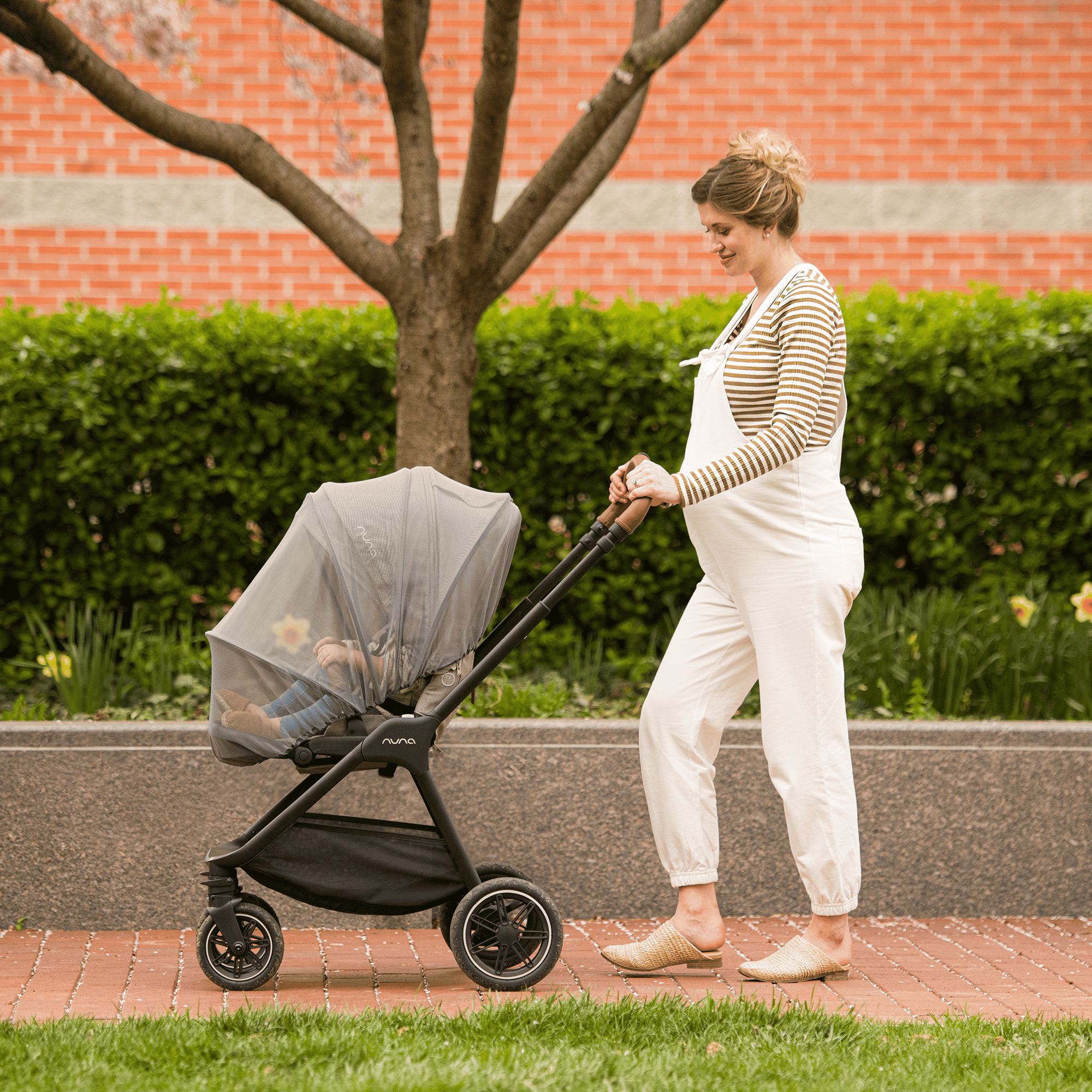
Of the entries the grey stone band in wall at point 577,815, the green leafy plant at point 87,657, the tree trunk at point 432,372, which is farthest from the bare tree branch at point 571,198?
the green leafy plant at point 87,657

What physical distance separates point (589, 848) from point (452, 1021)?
1292 millimetres

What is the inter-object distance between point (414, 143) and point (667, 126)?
11.3 ft

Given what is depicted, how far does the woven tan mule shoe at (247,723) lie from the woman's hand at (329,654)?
0.64 feet

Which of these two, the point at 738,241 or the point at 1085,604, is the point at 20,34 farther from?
the point at 1085,604

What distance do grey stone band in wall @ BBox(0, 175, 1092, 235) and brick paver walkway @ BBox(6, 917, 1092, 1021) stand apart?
4.76m

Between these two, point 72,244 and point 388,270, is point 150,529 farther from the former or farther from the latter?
point 72,244

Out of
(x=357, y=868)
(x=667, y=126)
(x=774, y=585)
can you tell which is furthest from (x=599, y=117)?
(x=667, y=126)

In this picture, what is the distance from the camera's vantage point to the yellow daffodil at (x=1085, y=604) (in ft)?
16.3

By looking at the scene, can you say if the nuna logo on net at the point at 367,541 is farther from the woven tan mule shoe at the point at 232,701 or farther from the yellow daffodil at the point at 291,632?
the woven tan mule shoe at the point at 232,701

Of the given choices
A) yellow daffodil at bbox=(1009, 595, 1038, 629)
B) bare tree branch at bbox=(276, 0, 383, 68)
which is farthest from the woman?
bare tree branch at bbox=(276, 0, 383, 68)

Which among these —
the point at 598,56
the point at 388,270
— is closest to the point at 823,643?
the point at 388,270

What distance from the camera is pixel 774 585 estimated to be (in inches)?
130

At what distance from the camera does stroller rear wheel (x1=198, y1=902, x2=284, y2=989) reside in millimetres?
3229

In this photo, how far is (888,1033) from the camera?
115 inches
